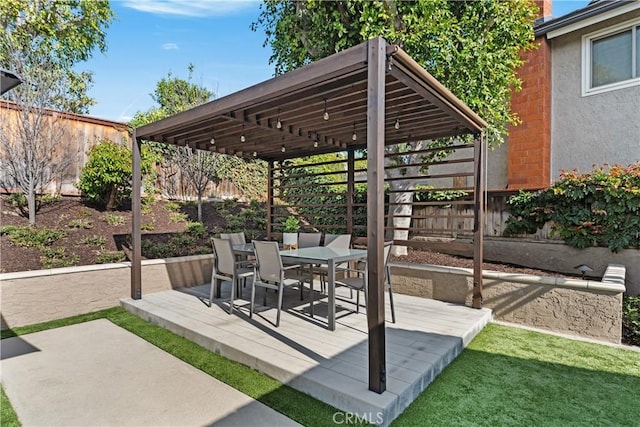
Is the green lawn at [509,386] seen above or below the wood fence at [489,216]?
below

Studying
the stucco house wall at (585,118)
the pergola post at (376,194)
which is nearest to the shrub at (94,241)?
the pergola post at (376,194)

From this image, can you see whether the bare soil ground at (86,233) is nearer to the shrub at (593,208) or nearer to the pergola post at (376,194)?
the shrub at (593,208)

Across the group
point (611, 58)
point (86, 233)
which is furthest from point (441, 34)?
point (86, 233)

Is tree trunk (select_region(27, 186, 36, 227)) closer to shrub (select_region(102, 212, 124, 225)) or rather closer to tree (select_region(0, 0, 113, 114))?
shrub (select_region(102, 212, 124, 225))

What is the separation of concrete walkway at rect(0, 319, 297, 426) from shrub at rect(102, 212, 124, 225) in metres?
3.28

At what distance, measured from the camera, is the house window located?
19.9 feet

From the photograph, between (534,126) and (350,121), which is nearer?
(350,121)

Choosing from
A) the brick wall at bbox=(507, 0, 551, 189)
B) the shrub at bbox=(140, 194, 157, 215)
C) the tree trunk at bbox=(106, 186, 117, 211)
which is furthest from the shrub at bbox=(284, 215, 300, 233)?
the brick wall at bbox=(507, 0, 551, 189)

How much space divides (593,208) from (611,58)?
3735 mm

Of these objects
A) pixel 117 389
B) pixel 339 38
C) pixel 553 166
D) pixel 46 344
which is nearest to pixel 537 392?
pixel 117 389

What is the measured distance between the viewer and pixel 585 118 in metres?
6.53

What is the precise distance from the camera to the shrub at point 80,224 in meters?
6.03

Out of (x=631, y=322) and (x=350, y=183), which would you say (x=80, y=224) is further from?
(x=631, y=322)

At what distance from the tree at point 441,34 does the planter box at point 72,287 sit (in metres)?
4.11
